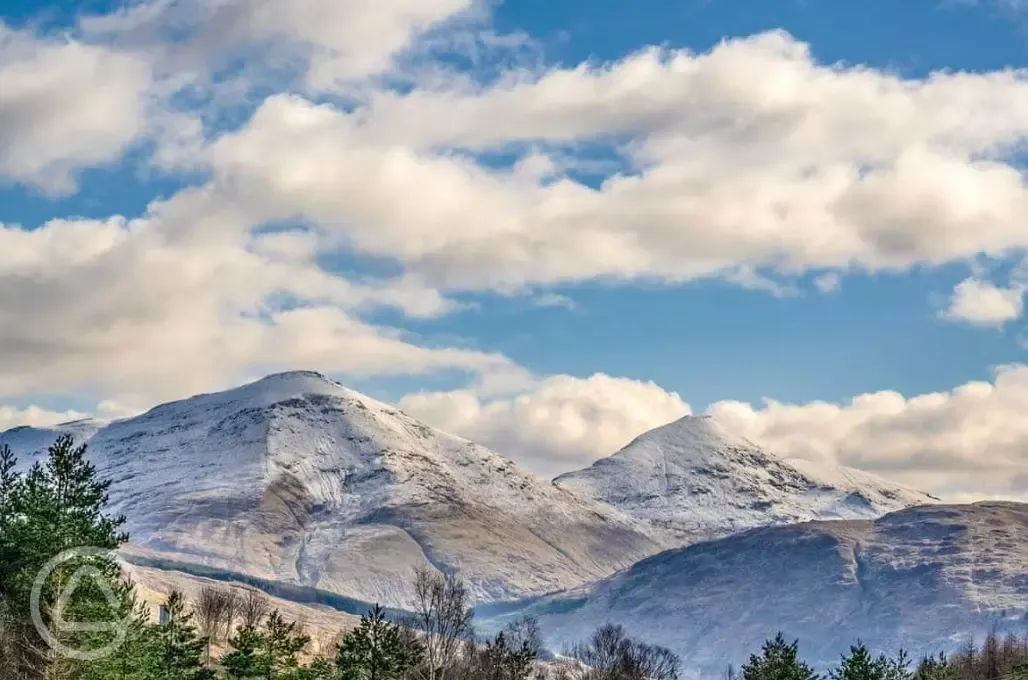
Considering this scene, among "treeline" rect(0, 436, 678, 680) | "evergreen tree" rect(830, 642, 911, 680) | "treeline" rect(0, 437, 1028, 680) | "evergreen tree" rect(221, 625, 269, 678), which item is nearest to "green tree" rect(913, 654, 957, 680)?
"treeline" rect(0, 437, 1028, 680)

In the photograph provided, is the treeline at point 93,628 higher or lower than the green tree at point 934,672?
higher

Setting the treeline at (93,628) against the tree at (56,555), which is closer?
the treeline at (93,628)

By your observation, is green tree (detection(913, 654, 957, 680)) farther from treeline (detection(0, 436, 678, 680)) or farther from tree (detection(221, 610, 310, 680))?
tree (detection(221, 610, 310, 680))

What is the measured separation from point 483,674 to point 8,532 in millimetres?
94021

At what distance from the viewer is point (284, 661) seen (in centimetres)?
11538

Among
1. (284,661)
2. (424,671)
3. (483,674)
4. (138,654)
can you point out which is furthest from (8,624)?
(483,674)

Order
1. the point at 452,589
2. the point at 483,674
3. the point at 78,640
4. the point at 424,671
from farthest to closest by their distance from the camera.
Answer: the point at 483,674 → the point at 452,589 → the point at 424,671 → the point at 78,640

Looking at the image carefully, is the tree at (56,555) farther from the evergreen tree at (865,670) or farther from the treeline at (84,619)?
the evergreen tree at (865,670)

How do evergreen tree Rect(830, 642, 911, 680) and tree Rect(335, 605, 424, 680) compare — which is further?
evergreen tree Rect(830, 642, 911, 680)

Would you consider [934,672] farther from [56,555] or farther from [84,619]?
[56,555]

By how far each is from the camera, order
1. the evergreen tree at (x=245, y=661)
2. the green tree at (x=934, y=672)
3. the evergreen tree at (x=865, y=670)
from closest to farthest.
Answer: the evergreen tree at (x=245, y=661) → the evergreen tree at (x=865, y=670) → the green tree at (x=934, y=672)

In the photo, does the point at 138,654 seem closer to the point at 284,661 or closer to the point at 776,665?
the point at 284,661

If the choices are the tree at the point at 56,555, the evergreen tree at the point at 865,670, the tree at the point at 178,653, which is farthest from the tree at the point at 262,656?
the evergreen tree at the point at 865,670

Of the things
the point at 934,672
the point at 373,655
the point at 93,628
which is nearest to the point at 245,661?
the point at 373,655
